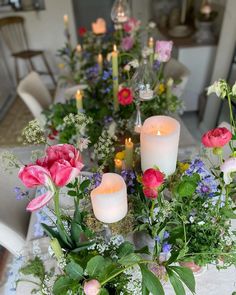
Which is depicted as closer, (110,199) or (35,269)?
(110,199)

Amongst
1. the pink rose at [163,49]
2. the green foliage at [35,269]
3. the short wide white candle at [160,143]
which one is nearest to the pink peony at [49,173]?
the short wide white candle at [160,143]

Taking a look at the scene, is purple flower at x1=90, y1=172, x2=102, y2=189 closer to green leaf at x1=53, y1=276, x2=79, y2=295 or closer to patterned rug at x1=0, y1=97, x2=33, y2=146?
green leaf at x1=53, y1=276, x2=79, y2=295

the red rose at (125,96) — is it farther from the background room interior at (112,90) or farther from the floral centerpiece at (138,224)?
the floral centerpiece at (138,224)

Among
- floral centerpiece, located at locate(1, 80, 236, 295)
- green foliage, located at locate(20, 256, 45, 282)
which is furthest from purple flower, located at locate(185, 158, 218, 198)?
green foliage, located at locate(20, 256, 45, 282)

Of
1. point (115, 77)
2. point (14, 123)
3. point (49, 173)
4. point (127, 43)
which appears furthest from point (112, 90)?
point (14, 123)

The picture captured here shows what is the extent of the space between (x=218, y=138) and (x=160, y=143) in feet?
0.50

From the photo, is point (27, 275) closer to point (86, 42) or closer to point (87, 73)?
point (87, 73)

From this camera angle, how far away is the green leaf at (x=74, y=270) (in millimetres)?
557

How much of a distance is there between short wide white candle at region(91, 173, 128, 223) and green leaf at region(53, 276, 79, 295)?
143 millimetres

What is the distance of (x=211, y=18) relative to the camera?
2381 mm

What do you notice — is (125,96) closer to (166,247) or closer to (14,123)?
(166,247)

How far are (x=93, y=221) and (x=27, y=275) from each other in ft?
0.91

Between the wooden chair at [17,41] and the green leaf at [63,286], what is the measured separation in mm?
3313

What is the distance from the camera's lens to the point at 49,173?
485mm
